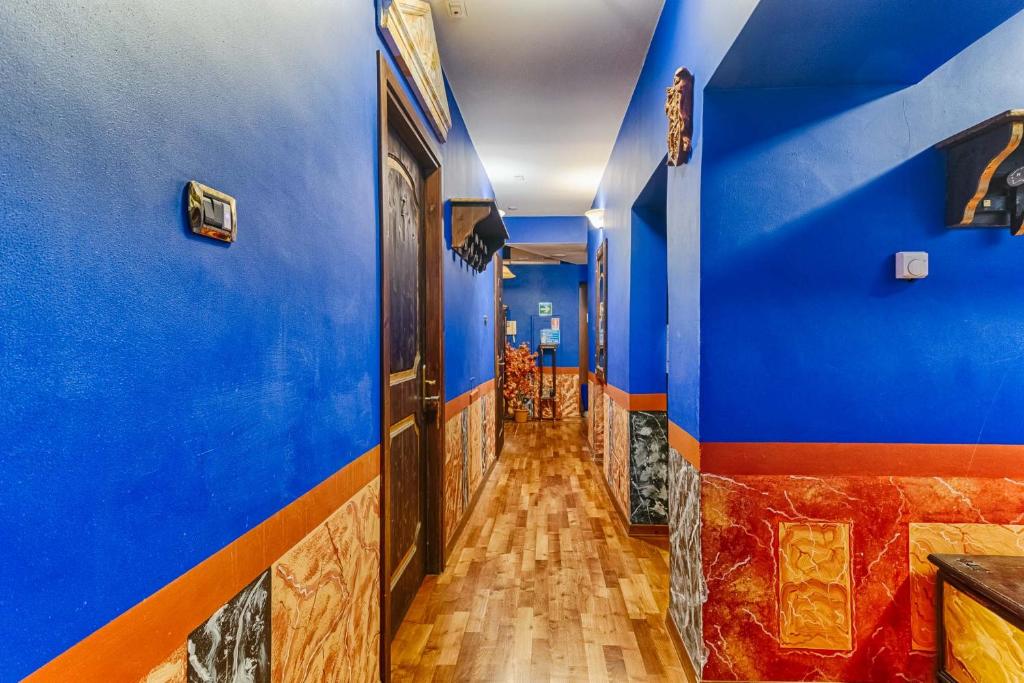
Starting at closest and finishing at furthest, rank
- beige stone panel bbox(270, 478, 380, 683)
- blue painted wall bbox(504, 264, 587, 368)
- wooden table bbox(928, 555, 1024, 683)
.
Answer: beige stone panel bbox(270, 478, 380, 683), wooden table bbox(928, 555, 1024, 683), blue painted wall bbox(504, 264, 587, 368)

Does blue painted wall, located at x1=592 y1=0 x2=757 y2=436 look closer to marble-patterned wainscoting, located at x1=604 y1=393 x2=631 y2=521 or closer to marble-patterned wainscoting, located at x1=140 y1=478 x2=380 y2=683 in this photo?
marble-patterned wainscoting, located at x1=140 y1=478 x2=380 y2=683

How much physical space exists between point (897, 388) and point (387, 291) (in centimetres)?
185

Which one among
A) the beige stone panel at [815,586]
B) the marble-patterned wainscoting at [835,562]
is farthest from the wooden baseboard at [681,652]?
the beige stone panel at [815,586]

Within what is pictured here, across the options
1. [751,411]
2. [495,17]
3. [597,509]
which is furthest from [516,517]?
[495,17]

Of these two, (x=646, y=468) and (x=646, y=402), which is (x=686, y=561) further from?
(x=646, y=402)

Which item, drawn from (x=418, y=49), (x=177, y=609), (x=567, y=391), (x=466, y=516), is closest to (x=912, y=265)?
(x=418, y=49)

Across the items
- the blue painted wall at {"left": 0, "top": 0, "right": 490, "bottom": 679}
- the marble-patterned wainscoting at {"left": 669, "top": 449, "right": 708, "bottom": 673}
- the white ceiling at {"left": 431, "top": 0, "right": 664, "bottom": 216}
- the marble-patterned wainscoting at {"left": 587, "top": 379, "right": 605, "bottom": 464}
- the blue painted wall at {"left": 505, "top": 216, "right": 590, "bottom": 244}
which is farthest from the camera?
the blue painted wall at {"left": 505, "top": 216, "right": 590, "bottom": 244}

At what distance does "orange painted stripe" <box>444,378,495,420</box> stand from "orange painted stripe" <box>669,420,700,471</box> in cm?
135

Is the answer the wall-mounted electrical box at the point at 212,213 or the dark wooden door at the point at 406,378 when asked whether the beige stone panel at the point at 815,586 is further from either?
the wall-mounted electrical box at the point at 212,213

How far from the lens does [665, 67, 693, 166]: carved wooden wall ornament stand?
205 centimetres

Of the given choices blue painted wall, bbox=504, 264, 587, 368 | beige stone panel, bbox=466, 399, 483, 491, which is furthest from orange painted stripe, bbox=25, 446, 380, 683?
blue painted wall, bbox=504, 264, 587, 368

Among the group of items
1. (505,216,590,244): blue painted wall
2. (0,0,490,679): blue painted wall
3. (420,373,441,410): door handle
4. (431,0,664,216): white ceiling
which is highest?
(431,0,664,216): white ceiling

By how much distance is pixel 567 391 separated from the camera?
9.16 meters

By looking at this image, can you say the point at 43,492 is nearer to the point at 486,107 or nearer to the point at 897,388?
the point at 897,388
